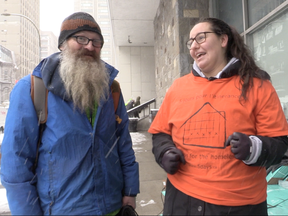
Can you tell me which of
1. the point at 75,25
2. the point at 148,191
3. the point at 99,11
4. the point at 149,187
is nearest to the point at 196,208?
the point at 75,25

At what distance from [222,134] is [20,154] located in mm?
1140

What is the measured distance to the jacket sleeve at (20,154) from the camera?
115 cm

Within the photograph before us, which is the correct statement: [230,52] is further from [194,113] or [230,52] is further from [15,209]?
[15,209]

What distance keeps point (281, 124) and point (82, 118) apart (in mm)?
1167

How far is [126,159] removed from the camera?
1.58m

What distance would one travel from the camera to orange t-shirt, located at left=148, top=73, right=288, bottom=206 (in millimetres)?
1248

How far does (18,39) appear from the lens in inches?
2120

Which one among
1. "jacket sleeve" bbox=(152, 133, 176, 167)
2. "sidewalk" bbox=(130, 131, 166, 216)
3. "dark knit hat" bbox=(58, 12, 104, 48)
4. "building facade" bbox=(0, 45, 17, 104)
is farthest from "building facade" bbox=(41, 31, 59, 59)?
"jacket sleeve" bbox=(152, 133, 176, 167)

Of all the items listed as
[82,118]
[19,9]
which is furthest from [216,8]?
[19,9]

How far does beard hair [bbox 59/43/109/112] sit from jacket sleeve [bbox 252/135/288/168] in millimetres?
996

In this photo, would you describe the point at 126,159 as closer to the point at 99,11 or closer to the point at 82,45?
the point at 82,45

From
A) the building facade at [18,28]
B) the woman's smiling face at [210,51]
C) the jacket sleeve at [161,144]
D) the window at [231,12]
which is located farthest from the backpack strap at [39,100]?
the building facade at [18,28]

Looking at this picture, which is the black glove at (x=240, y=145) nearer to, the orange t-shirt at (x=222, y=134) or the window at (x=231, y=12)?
the orange t-shirt at (x=222, y=134)

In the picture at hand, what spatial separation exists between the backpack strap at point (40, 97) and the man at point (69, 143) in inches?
1.0
